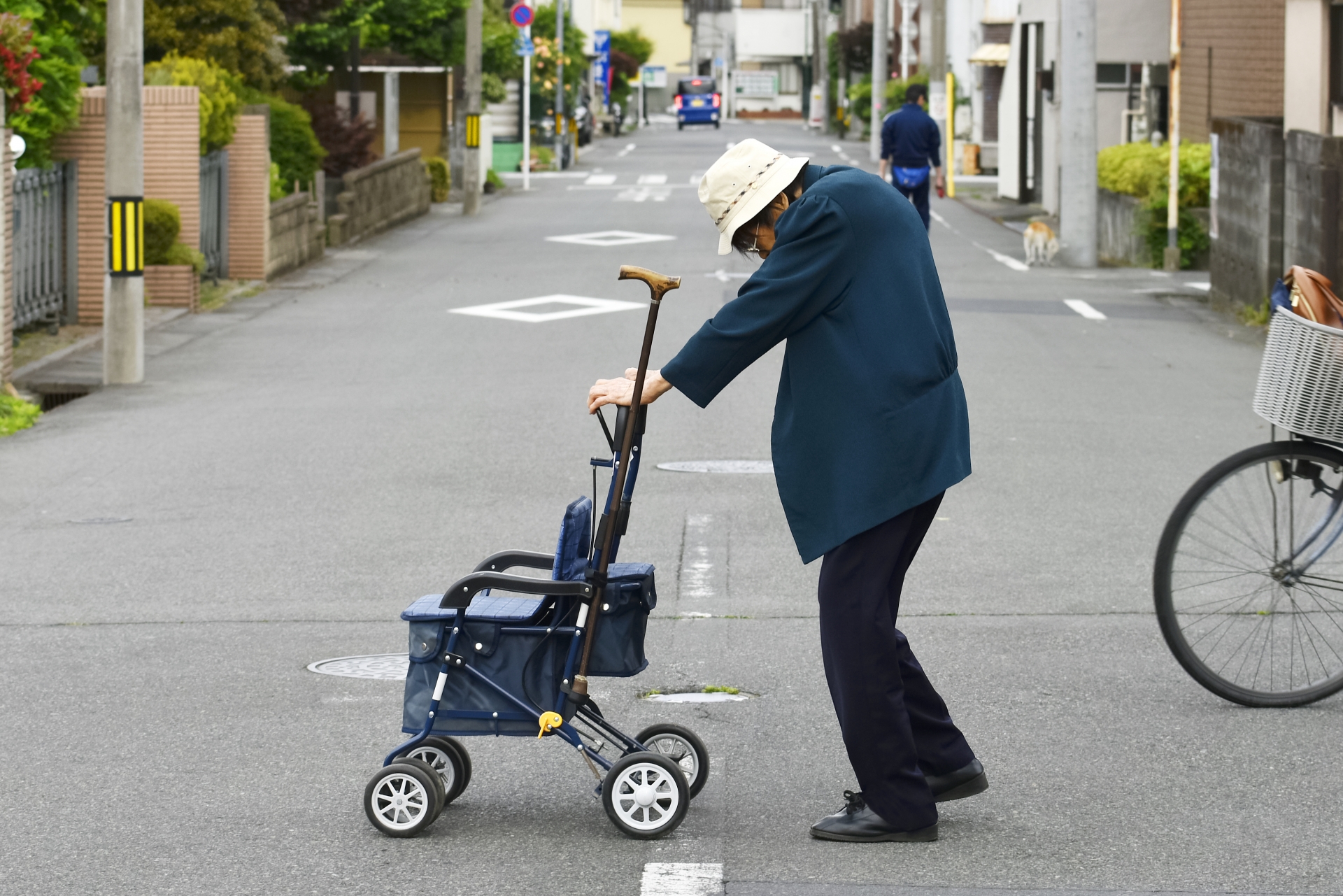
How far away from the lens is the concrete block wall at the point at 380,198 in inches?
989

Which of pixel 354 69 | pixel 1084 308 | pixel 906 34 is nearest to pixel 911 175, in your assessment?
pixel 1084 308

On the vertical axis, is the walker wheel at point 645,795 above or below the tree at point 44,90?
below

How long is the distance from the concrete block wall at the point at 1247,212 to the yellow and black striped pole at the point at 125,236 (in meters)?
9.27

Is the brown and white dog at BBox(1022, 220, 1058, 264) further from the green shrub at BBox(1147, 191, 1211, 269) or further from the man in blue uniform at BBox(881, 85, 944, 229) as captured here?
the man in blue uniform at BBox(881, 85, 944, 229)

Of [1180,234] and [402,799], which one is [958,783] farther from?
[1180,234]

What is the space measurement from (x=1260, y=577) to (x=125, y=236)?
9.54 metres

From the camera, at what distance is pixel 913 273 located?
14.3ft

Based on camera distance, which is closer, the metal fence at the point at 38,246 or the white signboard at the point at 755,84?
the metal fence at the point at 38,246

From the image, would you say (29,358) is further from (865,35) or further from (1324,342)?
(865,35)

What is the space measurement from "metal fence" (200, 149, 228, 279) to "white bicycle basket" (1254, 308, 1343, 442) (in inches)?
602

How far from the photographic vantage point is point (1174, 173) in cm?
2069

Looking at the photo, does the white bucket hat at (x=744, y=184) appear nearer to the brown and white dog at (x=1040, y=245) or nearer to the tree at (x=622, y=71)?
the brown and white dog at (x=1040, y=245)

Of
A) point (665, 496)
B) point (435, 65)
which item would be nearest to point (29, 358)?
point (665, 496)

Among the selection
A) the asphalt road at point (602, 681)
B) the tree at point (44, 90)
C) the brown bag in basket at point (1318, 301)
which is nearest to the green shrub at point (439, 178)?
the tree at point (44, 90)
